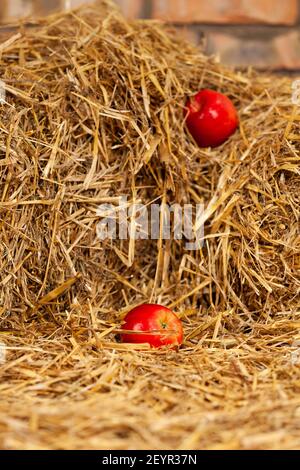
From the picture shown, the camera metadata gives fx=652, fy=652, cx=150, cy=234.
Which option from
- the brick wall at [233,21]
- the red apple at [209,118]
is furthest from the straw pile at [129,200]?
the brick wall at [233,21]

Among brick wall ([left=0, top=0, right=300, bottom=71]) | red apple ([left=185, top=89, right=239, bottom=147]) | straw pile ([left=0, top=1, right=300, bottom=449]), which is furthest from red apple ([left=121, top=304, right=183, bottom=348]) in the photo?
brick wall ([left=0, top=0, right=300, bottom=71])

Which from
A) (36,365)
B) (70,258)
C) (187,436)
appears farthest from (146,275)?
(187,436)

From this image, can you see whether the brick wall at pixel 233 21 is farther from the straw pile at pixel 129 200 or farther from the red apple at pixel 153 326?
the red apple at pixel 153 326

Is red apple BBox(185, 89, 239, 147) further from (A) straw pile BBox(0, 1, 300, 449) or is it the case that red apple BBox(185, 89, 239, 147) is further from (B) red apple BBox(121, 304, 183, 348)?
(B) red apple BBox(121, 304, 183, 348)

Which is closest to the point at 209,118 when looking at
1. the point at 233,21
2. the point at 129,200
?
the point at 129,200

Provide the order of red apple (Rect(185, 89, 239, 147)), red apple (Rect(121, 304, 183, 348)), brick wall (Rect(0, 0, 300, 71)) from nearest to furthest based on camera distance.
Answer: red apple (Rect(121, 304, 183, 348)) → red apple (Rect(185, 89, 239, 147)) → brick wall (Rect(0, 0, 300, 71))
